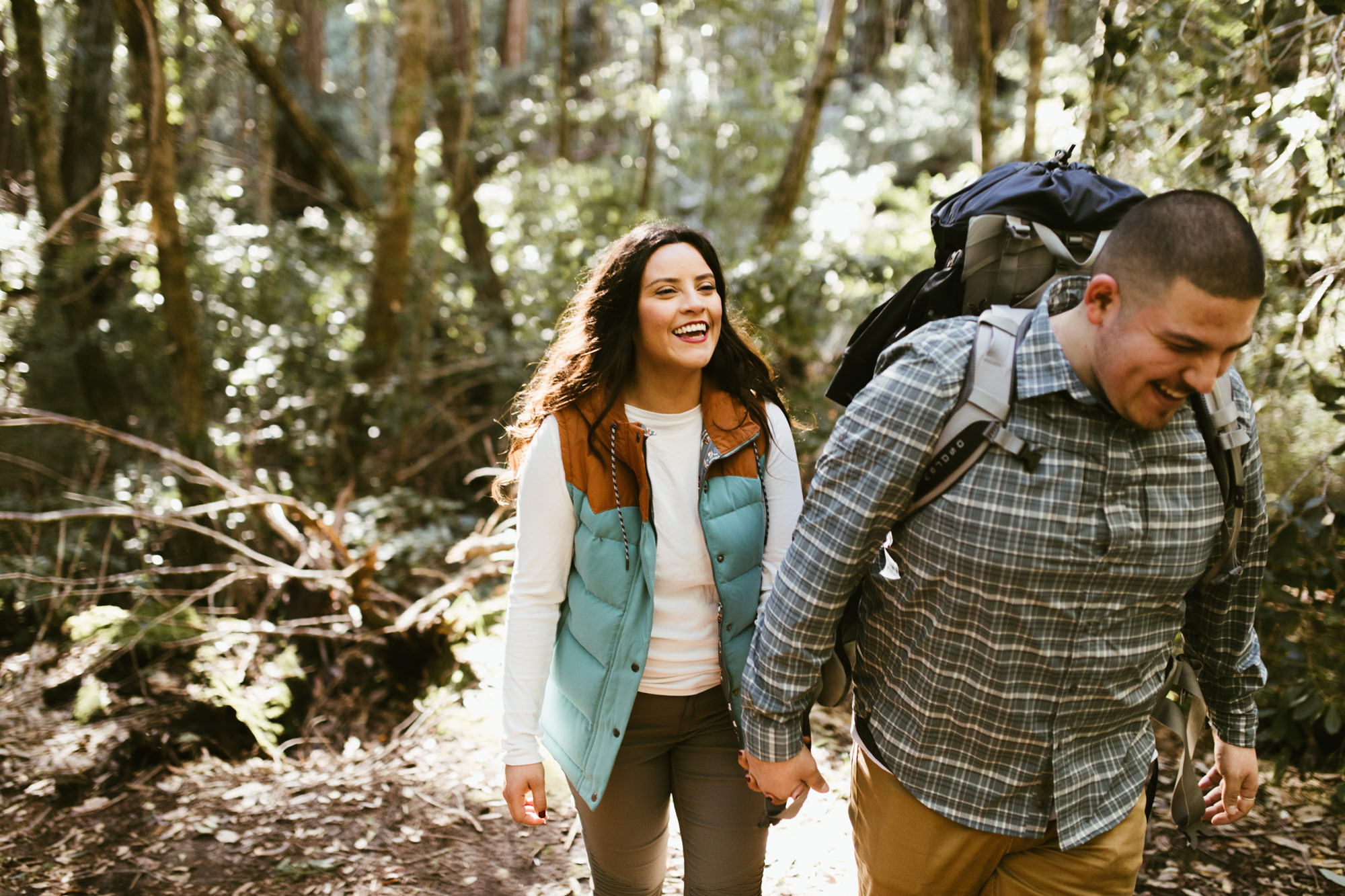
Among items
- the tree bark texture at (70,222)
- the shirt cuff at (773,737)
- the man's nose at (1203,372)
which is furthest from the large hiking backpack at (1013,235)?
the tree bark texture at (70,222)

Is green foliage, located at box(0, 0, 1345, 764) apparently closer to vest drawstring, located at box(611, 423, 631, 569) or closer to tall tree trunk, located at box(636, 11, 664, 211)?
tall tree trunk, located at box(636, 11, 664, 211)

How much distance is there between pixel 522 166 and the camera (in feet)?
30.9

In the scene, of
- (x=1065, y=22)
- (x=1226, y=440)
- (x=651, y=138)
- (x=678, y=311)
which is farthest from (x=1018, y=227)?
(x=1065, y=22)

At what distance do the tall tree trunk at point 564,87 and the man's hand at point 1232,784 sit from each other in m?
8.86

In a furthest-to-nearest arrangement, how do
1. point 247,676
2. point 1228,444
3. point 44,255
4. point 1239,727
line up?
point 44,255 < point 247,676 < point 1239,727 < point 1228,444

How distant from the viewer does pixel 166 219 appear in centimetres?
549

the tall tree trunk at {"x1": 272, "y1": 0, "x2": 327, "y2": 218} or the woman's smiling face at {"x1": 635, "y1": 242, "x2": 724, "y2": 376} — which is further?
the tall tree trunk at {"x1": 272, "y1": 0, "x2": 327, "y2": 218}

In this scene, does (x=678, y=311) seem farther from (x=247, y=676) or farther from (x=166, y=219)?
(x=166, y=219)

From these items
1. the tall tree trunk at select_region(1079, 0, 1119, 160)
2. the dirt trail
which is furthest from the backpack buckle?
the dirt trail

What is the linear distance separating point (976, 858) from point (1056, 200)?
126 centimetres

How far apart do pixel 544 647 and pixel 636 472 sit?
1.53ft

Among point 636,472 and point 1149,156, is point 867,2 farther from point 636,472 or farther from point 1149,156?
point 636,472

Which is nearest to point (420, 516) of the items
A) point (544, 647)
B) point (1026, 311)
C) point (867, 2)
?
point (544, 647)

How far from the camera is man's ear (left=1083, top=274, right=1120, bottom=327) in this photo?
4.67ft
